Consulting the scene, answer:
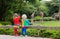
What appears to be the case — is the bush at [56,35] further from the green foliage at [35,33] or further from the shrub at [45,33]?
the shrub at [45,33]

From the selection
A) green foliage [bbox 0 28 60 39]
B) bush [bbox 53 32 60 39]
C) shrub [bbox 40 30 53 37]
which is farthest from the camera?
shrub [bbox 40 30 53 37]

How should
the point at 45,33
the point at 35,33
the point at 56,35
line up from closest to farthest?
the point at 56,35 → the point at 45,33 → the point at 35,33

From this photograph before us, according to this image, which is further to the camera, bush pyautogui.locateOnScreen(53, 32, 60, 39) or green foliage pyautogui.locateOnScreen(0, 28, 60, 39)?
green foliage pyautogui.locateOnScreen(0, 28, 60, 39)

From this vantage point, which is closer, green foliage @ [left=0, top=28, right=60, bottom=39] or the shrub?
green foliage @ [left=0, top=28, right=60, bottom=39]

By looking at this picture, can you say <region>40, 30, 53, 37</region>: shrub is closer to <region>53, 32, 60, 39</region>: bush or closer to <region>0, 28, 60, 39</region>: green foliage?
<region>0, 28, 60, 39</region>: green foliage

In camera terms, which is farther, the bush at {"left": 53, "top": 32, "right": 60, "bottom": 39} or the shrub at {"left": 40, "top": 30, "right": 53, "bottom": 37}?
the shrub at {"left": 40, "top": 30, "right": 53, "bottom": 37}

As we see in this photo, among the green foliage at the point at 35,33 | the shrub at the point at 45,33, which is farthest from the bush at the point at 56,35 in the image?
the shrub at the point at 45,33

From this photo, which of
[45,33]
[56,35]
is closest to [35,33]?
[45,33]

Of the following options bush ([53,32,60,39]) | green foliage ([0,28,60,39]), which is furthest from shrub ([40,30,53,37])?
bush ([53,32,60,39])

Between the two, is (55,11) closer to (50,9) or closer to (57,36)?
(50,9)

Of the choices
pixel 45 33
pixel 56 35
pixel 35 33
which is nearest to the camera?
pixel 56 35

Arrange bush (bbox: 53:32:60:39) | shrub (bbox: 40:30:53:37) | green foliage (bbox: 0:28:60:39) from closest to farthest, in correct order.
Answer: bush (bbox: 53:32:60:39)
green foliage (bbox: 0:28:60:39)
shrub (bbox: 40:30:53:37)

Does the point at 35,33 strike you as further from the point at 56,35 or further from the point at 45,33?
the point at 56,35

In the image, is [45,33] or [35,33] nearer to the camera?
[45,33]
